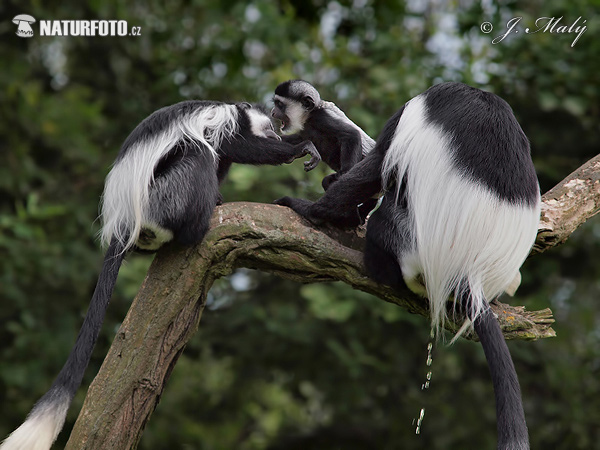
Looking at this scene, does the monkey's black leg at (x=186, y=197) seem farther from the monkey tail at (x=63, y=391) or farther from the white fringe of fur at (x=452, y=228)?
the white fringe of fur at (x=452, y=228)

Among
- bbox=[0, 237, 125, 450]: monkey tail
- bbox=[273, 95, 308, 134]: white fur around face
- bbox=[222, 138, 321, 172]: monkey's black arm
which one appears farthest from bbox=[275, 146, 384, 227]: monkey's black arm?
bbox=[0, 237, 125, 450]: monkey tail

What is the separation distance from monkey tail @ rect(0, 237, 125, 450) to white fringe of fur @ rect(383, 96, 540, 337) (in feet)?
3.07

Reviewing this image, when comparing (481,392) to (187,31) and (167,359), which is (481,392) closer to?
(167,359)

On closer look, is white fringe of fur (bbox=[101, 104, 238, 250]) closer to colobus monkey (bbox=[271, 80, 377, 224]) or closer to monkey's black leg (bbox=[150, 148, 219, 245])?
monkey's black leg (bbox=[150, 148, 219, 245])

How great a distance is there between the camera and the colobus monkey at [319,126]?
2.32 meters

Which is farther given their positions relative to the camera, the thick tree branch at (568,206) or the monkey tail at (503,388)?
the thick tree branch at (568,206)

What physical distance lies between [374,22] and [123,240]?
110 inches

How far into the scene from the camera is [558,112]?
148 inches

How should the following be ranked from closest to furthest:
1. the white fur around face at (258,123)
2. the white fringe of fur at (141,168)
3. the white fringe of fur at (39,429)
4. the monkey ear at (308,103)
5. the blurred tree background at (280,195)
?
the white fringe of fur at (39,429), the white fringe of fur at (141,168), the white fur around face at (258,123), the monkey ear at (308,103), the blurred tree background at (280,195)

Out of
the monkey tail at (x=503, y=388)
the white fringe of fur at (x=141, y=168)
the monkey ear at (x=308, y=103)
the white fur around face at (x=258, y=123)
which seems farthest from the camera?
the monkey ear at (x=308, y=103)

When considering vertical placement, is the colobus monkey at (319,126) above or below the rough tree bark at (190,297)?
above

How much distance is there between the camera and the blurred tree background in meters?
3.51

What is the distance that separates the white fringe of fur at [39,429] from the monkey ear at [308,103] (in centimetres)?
136

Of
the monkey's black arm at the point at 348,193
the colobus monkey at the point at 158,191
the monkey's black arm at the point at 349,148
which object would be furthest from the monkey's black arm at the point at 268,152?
the monkey's black arm at the point at 348,193
